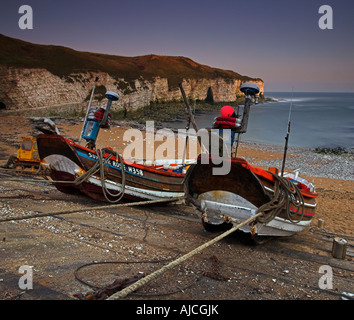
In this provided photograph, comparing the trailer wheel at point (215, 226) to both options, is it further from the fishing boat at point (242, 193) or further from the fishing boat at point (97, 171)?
the fishing boat at point (97, 171)

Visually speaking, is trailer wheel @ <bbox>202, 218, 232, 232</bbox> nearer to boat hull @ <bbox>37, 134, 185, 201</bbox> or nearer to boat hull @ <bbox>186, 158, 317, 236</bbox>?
boat hull @ <bbox>186, 158, 317, 236</bbox>

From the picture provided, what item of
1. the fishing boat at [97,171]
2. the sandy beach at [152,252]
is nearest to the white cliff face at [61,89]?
the fishing boat at [97,171]

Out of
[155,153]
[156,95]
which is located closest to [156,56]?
[156,95]

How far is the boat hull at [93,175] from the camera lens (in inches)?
341

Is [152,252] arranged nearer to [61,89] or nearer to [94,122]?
[94,122]

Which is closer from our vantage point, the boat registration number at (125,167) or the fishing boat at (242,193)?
the fishing boat at (242,193)

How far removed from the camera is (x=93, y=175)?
28.9ft

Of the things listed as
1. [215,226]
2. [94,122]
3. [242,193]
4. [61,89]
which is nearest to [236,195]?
[242,193]

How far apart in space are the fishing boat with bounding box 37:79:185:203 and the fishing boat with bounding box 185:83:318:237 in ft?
8.40

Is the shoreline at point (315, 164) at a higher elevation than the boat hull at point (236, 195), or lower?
lower

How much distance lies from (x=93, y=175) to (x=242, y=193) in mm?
4572

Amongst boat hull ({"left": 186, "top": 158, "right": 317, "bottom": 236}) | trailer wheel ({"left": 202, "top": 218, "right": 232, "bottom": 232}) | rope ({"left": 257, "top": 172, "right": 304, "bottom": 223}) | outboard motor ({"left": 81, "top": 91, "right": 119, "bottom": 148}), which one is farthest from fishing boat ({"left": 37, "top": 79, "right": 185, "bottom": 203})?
rope ({"left": 257, "top": 172, "right": 304, "bottom": 223})

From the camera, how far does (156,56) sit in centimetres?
10194

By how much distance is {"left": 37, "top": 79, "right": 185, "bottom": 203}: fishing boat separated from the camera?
28.3 ft
